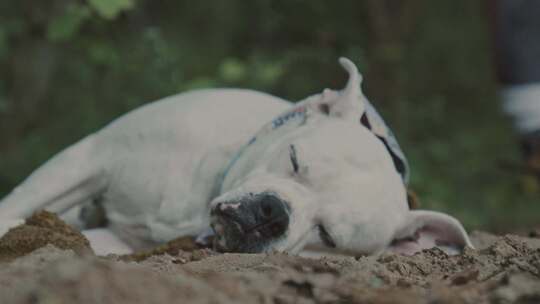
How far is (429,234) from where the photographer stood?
3508mm

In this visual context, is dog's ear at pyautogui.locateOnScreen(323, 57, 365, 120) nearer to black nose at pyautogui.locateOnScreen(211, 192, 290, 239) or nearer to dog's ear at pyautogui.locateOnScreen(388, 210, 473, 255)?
dog's ear at pyautogui.locateOnScreen(388, 210, 473, 255)

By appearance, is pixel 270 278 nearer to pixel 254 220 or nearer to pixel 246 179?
pixel 254 220

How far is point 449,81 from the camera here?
10.2m

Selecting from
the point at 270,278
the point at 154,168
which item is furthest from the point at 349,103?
the point at 270,278

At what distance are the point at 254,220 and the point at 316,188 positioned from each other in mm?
276

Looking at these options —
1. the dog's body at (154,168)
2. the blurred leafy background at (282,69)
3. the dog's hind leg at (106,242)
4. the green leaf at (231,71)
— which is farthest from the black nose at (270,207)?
the green leaf at (231,71)

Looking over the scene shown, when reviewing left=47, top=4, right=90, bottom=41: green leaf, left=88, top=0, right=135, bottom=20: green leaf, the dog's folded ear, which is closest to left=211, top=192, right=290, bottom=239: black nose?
the dog's folded ear

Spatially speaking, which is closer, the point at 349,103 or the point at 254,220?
the point at 254,220

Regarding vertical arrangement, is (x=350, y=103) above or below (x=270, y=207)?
above

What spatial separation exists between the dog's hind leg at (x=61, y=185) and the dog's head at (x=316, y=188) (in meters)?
0.61

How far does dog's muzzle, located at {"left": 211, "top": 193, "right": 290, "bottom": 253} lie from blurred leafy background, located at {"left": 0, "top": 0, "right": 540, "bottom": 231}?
192 cm

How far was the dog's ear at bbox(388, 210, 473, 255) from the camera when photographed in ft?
11.2

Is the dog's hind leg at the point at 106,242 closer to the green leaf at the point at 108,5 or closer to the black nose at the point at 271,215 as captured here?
the black nose at the point at 271,215

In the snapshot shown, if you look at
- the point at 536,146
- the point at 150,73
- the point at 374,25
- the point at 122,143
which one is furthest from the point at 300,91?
the point at 122,143
